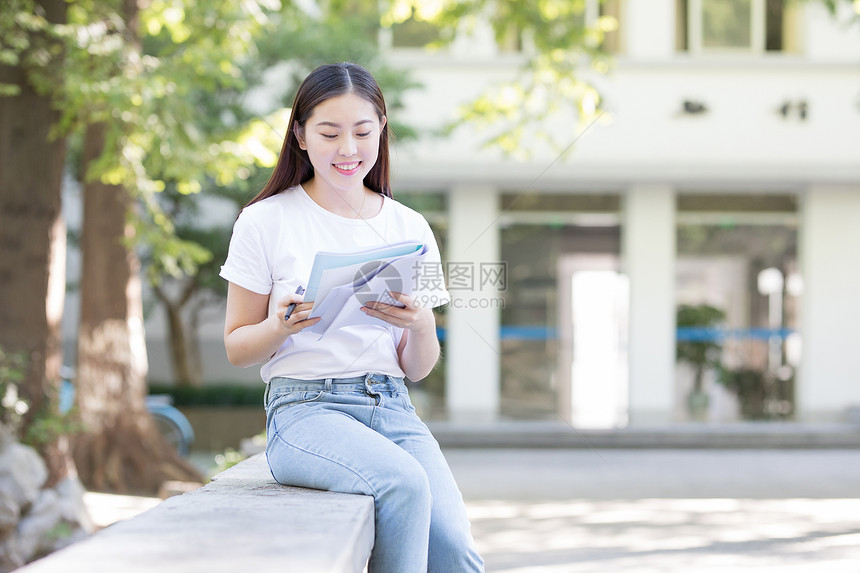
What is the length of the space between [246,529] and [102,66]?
16.1 ft

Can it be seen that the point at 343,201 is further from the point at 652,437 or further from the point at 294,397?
the point at 652,437

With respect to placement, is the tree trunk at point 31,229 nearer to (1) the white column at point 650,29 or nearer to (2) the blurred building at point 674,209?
(2) the blurred building at point 674,209

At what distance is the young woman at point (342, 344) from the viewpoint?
2141mm

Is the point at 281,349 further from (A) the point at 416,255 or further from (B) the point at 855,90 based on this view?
(B) the point at 855,90

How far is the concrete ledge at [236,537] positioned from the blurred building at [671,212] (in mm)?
10078

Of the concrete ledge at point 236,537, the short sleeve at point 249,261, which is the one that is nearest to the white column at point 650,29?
the short sleeve at point 249,261

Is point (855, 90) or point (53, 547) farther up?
point (855, 90)

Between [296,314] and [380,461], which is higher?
[296,314]

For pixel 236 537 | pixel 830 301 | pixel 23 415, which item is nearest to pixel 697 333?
pixel 830 301

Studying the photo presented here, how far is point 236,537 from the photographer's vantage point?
5.81 feet

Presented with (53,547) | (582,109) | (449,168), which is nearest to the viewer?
(53,547)

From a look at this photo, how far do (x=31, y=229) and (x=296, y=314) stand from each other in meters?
4.61

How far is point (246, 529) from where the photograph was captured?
1.84 meters

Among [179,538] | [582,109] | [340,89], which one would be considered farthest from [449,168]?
[179,538]
